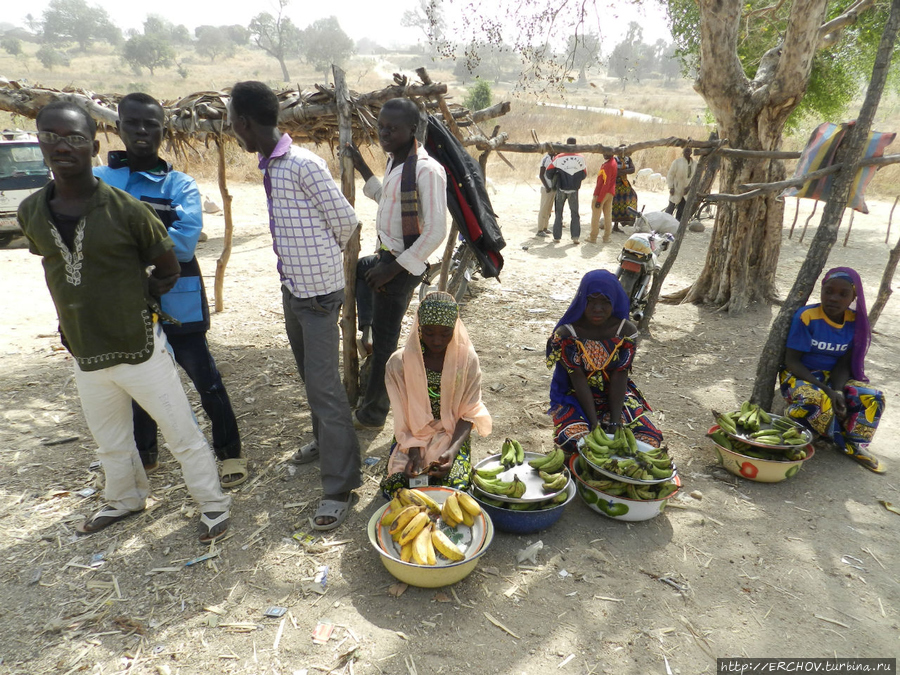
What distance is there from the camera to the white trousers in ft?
8.84

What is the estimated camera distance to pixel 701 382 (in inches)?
209

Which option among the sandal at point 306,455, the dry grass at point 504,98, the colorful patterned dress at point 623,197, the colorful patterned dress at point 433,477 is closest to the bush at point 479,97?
the dry grass at point 504,98

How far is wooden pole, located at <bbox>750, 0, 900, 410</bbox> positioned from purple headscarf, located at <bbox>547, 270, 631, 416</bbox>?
1367mm

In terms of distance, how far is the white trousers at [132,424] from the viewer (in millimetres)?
2693

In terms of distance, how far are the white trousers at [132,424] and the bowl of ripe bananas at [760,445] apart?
3.30 metres

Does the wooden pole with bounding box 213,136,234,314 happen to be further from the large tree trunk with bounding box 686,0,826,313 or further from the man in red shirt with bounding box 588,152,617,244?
the man in red shirt with bounding box 588,152,617,244

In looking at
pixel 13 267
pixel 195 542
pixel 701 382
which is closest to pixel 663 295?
pixel 701 382

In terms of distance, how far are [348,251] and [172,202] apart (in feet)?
3.94

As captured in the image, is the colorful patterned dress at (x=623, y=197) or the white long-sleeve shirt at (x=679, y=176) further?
the colorful patterned dress at (x=623, y=197)

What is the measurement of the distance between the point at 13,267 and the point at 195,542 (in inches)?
318

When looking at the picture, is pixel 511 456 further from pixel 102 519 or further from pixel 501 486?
pixel 102 519

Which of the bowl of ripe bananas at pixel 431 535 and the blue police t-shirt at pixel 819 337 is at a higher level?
the blue police t-shirt at pixel 819 337

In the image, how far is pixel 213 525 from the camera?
3.06 m

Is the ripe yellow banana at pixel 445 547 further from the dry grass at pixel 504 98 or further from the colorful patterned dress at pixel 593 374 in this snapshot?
the dry grass at pixel 504 98
